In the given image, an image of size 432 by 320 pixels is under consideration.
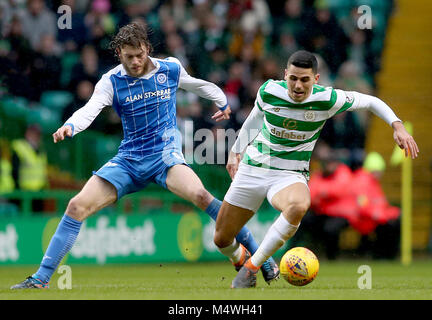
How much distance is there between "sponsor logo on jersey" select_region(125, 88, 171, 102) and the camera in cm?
835

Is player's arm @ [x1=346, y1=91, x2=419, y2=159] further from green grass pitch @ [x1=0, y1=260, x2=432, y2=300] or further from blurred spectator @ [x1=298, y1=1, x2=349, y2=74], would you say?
blurred spectator @ [x1=298, y1=1, x2=349, y2=74]

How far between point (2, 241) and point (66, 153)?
57.9 inches

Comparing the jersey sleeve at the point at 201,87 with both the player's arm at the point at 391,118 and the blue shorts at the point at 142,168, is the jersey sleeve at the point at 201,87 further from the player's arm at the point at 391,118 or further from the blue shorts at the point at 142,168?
the player's arm at the point at 391,118

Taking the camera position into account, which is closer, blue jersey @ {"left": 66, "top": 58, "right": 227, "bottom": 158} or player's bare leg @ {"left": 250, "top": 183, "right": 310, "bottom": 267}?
player's bare leg @ {"left": 250, "top": 183, "right": 310, "bottom": 267}

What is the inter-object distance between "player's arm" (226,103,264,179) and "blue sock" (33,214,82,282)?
1493mm

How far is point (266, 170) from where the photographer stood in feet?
26.2

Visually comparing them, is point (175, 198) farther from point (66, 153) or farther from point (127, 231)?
point (66, 153)

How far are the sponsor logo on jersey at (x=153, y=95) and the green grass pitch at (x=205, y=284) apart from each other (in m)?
1.69

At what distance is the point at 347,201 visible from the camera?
14484 mm

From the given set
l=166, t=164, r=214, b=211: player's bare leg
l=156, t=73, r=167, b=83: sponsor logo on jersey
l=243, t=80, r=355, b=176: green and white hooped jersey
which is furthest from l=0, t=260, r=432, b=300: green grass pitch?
l=156, t=73, r=167, b=83: sponsor logo on jersey

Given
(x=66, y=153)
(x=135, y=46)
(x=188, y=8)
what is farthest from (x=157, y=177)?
(x=188, y=8)

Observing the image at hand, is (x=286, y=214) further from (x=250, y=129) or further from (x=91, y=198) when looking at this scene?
(x=91, y=198)

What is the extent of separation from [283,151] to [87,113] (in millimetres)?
1696

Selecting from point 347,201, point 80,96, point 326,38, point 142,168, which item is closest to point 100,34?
point 80,96
